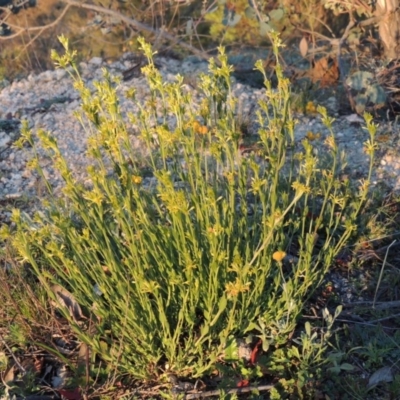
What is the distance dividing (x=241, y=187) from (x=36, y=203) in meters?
1.56

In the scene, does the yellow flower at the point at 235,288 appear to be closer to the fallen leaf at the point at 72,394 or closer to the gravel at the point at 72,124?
the fallen leaf at the point at 72,394

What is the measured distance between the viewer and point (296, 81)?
4938 millimetres

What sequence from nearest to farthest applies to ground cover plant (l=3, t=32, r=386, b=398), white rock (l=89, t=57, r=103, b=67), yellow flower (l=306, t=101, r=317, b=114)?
ground cover plant (l=3, t=32, r=386, b=398) < yellow flower (l=306, t=101, r=317, b=114) < white rock (l=89, t=57, r=103, b=67)

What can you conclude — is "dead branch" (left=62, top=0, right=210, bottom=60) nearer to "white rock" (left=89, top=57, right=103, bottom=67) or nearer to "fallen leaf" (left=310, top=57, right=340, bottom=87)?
"white rock" (left=89, top=57, right=103, bottom=67)

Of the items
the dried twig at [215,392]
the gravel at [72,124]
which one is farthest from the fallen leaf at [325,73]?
the dried twig at [215,392]

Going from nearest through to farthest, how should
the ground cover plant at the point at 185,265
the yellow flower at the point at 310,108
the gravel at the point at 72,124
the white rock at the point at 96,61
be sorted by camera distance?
1. the ground cover plant at the point at 185,265
2. the gravel at the point at 72,124
3. the yellow flower at the point at 310,108
4. the white rock at the point at 96,61

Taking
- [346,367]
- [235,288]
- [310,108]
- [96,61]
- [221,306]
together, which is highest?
[235,288]

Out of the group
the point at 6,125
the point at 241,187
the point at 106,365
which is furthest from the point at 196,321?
the point at 6,125

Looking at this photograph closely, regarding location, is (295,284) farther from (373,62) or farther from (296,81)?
(296,81)

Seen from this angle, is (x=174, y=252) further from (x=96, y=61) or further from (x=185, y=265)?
(x=96, y=61)

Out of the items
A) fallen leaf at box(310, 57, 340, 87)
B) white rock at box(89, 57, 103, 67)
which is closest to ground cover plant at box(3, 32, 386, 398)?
fallen leaf at box(310, 57, 340, 87)

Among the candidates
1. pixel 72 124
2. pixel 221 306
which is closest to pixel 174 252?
pixel 221 306

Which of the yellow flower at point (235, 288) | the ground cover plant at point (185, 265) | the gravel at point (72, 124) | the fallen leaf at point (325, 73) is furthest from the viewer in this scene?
the fallen leaf at point (325, 73)

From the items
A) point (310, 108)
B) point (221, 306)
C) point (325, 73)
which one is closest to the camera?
point (221, 306)
